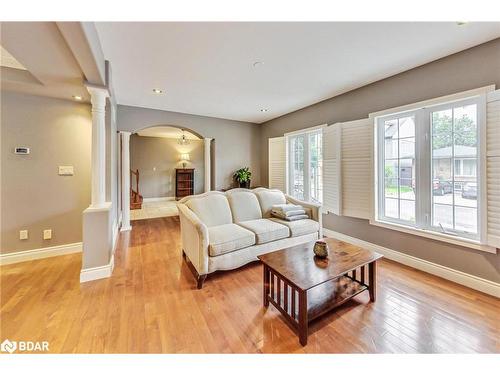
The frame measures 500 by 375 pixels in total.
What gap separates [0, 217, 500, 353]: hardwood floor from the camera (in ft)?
4.84

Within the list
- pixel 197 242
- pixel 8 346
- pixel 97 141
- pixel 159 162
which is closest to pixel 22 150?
pixel 97 141

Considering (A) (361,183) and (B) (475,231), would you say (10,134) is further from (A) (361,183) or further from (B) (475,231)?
(B) (475,231)

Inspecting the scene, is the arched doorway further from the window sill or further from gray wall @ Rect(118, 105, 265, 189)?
the window sill

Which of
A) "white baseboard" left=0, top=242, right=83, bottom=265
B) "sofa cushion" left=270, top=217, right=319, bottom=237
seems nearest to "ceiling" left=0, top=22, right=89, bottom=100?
"white baseboard" left=0, top=242, right=83, bottom=265

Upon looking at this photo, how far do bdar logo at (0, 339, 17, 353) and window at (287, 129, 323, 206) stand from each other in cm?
419

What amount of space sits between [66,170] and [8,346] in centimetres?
234

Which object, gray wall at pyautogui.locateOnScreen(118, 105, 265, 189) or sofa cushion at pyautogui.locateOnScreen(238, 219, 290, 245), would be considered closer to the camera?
sofa cushion at pyautogui.locateOnScreen(238, 219, 290, 245)

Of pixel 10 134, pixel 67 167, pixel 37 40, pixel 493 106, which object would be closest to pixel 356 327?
pixel 493 106

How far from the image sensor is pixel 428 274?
253cm

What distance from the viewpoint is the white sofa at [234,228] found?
2.29 m

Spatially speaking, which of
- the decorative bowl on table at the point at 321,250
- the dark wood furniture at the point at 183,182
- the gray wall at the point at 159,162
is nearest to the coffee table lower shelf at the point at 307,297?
the decorative bowl on table at the point at 321,250

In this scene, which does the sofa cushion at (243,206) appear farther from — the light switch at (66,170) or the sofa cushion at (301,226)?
the light switch at (66,170)

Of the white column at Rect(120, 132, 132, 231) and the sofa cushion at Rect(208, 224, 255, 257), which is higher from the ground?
the white column at Rect(120, 132, 132, 231)
